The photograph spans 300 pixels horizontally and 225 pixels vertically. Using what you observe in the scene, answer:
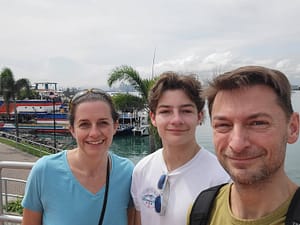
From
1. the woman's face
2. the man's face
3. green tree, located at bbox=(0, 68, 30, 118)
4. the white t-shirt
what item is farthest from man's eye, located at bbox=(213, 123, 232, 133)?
green tree, located at bbox=(0, 68, 30, 118)

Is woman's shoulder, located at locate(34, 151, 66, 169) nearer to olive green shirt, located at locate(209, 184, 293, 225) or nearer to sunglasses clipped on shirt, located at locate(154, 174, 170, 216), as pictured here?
sunglasses clipped on shirt, located at locate(154, 174, 170, 216)

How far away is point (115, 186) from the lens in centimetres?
238

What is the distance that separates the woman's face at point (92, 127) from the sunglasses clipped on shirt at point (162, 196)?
1.60 feet

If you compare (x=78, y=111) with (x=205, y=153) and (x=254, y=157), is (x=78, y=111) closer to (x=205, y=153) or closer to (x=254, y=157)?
(x=205, y=153)

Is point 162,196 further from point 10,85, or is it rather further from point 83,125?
point 10,85

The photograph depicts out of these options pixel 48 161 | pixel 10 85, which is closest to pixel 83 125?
pixel 48 161

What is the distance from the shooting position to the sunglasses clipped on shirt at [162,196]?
2.08 m

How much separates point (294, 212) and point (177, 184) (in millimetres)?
950

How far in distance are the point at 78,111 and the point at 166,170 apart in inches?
29.5

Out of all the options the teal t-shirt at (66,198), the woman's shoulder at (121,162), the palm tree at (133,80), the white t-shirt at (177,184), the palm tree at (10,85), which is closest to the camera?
the white t-shirt at (177,184)

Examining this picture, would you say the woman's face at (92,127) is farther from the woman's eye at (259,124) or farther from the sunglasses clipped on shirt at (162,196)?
the woman's eye at (259,124)

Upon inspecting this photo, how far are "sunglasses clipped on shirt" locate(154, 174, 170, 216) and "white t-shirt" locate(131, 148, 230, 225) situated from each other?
0.02 metres

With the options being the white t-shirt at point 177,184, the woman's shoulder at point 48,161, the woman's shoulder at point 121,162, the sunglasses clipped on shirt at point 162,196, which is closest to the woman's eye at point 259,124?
the white t-shirt at point 177,184

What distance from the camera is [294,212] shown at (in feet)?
4.12
